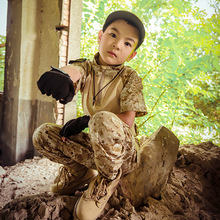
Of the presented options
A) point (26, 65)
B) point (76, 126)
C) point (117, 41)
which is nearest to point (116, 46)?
point (117, 41)

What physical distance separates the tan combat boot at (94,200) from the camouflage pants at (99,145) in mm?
61

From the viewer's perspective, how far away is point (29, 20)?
7.67 ft

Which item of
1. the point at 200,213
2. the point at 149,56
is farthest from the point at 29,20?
the point at 200,213

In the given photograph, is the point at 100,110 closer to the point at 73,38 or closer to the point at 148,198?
the point at 148,198

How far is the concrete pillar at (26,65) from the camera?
91.7 inches

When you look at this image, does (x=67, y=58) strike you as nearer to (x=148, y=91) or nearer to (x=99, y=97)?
(x=148, y=91)

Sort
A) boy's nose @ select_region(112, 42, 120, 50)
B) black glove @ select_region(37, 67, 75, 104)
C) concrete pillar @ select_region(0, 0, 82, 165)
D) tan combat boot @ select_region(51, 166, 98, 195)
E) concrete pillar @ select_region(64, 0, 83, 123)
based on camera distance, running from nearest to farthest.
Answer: black glove @ select_region(37, 67, 75, 104)
boy's nose @ select_region(112, 42, 120, 50)
tan combat boot @ select_region(51, 166, 98, 195)
concrete pillar @ select_region(0, 0, 82, 165)
concrete pillar @ select_region(64, 0, 83, 123)

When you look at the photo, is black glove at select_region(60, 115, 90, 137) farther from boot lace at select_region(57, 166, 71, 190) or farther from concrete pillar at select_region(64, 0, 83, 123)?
concrete pillar at select_region(64, 0, 83, 123)

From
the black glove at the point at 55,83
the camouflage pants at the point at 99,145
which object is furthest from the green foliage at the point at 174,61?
the black glove at the point at 55,83

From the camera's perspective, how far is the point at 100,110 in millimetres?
1240

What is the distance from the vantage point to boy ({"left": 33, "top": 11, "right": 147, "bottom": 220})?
0.99m

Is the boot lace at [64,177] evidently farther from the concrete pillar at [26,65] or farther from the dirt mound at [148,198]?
the concrete pillar at [26,65]

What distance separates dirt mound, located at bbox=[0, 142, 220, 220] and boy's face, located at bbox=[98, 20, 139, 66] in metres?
Answer: 1.00

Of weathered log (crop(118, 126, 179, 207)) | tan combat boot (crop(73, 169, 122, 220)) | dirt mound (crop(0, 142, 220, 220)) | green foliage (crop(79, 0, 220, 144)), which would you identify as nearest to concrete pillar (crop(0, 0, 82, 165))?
dirt mound (crop(0, 142, 220, 220))
